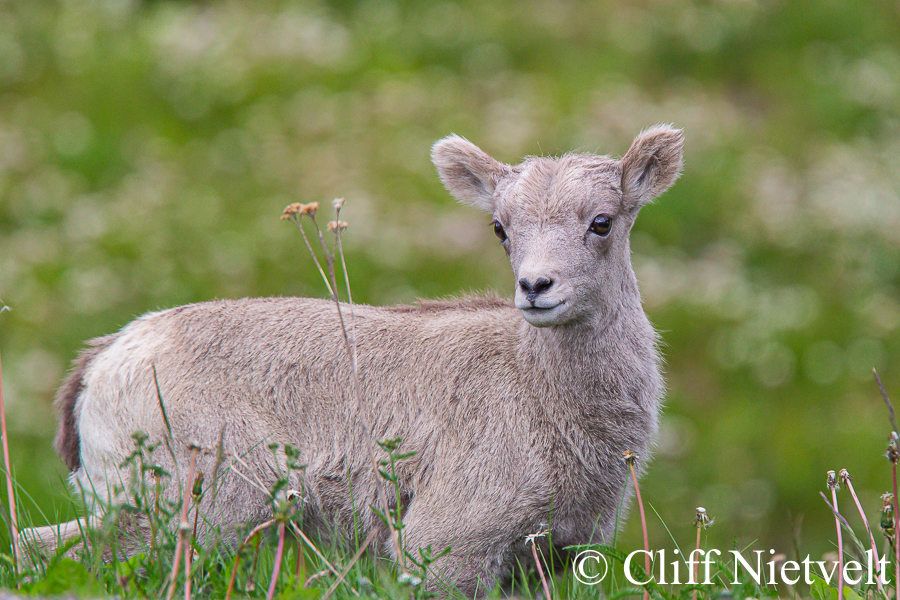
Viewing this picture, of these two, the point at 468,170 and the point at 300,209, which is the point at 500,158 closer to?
the point at 468,170

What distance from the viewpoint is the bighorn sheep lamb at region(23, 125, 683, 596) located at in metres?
4.98

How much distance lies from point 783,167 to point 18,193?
36.2 feet

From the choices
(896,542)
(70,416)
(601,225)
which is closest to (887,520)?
(896,542)

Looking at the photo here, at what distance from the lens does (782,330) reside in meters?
11.2

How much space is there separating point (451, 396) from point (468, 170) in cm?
153

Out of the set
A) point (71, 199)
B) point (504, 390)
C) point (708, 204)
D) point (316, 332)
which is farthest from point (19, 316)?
point (708, 204)

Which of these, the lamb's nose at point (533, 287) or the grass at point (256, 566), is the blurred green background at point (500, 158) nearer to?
the grass at point (256, 566)

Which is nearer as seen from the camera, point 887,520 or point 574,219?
point 887,520

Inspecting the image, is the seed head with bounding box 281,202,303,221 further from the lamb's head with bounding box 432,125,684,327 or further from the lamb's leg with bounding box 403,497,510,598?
the lamb's leg with bounding box 403,497,510,598

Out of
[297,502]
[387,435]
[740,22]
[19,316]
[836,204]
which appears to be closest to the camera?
[297,502]

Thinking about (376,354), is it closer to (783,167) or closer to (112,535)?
(112,535)

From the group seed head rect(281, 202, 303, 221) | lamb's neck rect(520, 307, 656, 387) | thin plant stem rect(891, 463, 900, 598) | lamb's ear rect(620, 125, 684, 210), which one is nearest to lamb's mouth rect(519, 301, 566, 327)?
lamb's neck rect(520, 307, 656, 387)

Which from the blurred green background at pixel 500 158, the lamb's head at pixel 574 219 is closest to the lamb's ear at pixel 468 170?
the lamb's head at pixel 574 219

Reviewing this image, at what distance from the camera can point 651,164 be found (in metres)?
5.47
